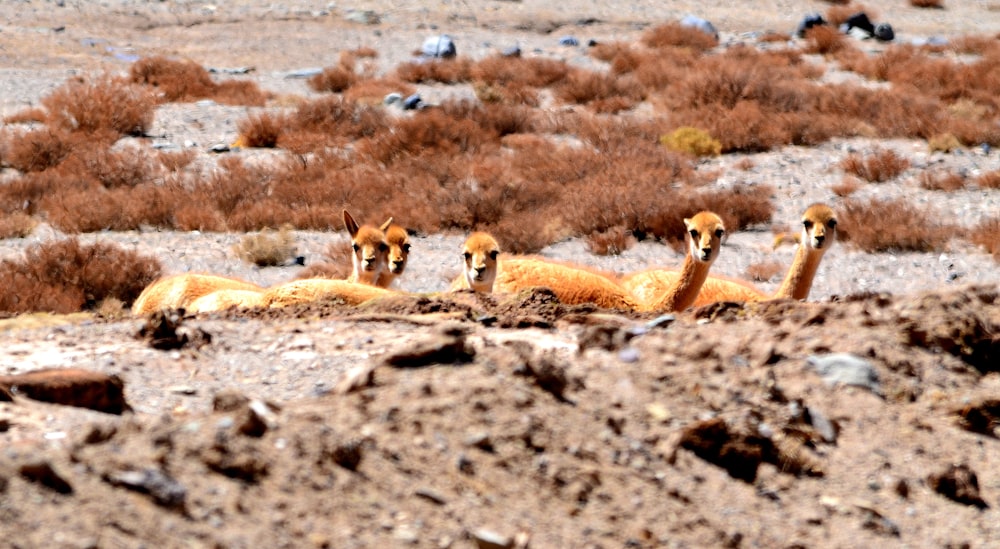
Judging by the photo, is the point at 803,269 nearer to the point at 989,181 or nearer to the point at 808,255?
the point at 808,255

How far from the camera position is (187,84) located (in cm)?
2828

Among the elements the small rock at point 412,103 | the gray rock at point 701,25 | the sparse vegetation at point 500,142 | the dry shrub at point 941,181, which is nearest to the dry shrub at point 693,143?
the sparse vegetation at point 500,142

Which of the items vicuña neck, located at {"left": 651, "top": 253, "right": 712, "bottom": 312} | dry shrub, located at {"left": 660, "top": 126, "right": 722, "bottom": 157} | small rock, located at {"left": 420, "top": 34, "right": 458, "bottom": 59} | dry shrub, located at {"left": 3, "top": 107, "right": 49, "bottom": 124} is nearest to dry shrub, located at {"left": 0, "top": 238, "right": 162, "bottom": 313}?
vicuña neck, located at {"left": 651, "top": 253, "right": 712, "bottom": 312}

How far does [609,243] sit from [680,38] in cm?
2004

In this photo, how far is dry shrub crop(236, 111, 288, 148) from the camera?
23156 millimetres

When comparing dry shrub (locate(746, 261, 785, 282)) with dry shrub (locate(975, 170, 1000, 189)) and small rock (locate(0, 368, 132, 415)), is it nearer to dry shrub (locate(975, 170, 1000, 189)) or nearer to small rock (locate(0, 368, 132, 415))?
dry shrub (locate(975, 170, 1000, 189))

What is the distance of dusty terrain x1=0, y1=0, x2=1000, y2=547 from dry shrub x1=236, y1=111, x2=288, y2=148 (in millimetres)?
15344

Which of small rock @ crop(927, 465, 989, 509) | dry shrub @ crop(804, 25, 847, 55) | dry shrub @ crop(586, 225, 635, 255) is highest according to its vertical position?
small rock @ crop(927, 465, 989, 509)

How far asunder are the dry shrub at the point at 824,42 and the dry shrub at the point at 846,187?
48.6 ft

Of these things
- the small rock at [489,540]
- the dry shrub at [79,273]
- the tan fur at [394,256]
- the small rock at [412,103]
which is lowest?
the small rock at [412,103]

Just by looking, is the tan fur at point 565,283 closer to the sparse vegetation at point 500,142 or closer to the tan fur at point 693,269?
the tan fur at point 693,269

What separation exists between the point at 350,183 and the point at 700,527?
50.8ft

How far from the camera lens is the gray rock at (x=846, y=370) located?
611cm

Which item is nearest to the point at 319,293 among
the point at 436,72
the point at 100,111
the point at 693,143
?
the point at 693,143
